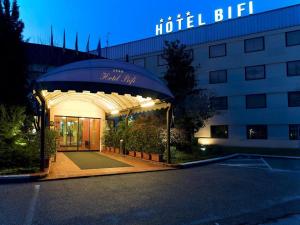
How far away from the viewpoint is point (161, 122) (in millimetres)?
22016

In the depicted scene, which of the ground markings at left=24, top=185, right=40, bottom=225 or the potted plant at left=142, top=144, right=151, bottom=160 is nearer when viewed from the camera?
the ground markings at left=24, top=185, right=40, bottom=225

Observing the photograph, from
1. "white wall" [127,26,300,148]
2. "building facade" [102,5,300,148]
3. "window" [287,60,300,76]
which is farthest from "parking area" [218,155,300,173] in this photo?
"window" [287,60,300,76]

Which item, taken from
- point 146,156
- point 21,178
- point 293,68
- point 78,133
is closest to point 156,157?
point 146,156

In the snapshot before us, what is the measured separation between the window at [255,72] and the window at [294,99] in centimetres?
312

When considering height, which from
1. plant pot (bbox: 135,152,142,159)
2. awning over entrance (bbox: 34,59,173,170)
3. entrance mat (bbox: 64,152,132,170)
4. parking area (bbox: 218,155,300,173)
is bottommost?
parking area (bbox: 218,155,300,173)

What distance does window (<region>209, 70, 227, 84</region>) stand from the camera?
3288 cm

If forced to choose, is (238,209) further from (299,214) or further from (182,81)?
(182,81)

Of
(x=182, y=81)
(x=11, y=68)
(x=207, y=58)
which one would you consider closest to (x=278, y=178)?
(x=182, y=81)

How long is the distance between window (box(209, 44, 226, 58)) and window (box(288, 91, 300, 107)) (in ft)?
26.6

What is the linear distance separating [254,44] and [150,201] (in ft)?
89.1

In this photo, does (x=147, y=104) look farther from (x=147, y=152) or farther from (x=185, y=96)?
(x=185, y=96)

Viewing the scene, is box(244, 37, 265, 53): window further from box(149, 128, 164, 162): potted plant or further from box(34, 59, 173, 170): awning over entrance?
box(149, 128, 164, 162): potted plant

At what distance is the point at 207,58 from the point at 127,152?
1757cm

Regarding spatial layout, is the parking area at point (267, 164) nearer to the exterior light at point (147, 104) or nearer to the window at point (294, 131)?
the exterior light at point (147, 104)
